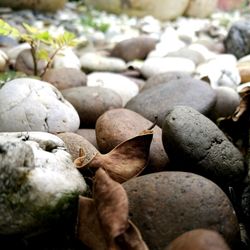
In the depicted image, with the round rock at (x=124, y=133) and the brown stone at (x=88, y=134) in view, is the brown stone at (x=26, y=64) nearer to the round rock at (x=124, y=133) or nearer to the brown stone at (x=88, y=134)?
the brown stone at (x=88, y=134)

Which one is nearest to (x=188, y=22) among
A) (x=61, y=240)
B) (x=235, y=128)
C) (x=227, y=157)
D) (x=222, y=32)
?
(x=222, y=32)

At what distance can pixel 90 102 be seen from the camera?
272 cm

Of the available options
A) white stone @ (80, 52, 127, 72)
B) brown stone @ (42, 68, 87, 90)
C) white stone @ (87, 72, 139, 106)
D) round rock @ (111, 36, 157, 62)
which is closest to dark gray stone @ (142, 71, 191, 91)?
white stone @ (87, 72, 139, 106)

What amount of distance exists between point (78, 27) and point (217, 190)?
4795 millimetres

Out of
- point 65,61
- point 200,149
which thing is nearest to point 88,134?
point 200,149

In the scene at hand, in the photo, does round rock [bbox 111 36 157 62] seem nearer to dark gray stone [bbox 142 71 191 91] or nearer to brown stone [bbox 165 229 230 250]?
dark gray stone [bbox 142 71 191 91]

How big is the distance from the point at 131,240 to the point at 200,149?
0.66 meters

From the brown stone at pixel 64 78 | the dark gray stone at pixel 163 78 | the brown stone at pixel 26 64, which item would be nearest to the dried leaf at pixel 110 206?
the brown stone at pixel 64 78

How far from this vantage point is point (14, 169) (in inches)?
59.9

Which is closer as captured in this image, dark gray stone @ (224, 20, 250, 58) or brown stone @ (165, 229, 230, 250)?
brown stone @ (165, 229, 230, 250)

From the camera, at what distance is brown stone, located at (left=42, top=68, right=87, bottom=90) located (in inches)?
122

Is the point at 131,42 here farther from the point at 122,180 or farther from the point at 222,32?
the point at 122,180

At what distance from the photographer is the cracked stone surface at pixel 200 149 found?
191 centimetres

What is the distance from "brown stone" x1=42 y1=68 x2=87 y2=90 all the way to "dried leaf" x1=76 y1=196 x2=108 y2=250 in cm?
165
